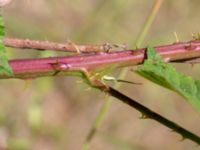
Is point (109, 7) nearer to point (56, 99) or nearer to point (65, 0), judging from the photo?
point (65, 0)

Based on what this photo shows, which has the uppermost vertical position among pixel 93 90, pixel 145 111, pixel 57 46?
pixel 57 46

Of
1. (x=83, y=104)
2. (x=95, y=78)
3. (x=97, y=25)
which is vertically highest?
(x=95, y=78)

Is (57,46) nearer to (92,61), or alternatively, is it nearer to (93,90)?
(92,61)

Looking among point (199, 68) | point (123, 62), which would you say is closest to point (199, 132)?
point (199, 68)

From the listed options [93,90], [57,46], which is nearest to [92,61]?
[57,46]

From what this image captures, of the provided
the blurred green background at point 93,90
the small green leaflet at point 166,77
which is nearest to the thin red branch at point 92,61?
the small green leaflet at point 166,77

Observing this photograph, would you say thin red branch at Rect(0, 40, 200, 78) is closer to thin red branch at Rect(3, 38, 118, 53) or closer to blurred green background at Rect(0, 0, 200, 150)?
thin red branch at Rect(3, 38, 118, 53)

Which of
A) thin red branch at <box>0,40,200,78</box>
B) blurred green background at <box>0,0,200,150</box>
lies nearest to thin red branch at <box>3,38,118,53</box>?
thin red branch at <box>0,40,200,78</box>
